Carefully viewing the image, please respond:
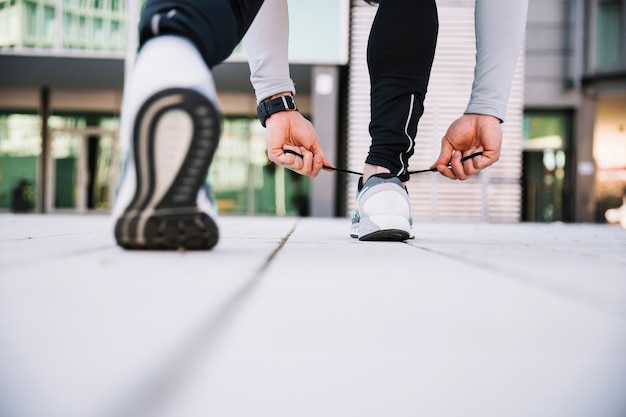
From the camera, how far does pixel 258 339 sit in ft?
1.37

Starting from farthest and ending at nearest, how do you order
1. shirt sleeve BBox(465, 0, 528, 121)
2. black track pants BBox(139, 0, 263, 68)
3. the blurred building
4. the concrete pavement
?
the blurred building → shirt sleeve BBox(465, 0, 528, 121) → black track pants BBox(139, 0, 263, 68) → the concrete pavement

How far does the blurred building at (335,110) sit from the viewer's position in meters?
10.0

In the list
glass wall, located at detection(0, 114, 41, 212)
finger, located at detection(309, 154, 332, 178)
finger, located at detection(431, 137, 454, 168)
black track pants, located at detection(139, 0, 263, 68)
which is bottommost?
finger, located at detection(309, 154, 332, 178)

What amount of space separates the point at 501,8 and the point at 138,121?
102 cm

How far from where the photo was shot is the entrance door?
12508 millimetres

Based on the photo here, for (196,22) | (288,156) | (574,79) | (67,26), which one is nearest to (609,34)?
(574,79)

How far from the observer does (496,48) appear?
149 cm

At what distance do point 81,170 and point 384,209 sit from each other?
12.5 metres

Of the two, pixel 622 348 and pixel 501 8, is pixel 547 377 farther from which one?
pixel 501 8

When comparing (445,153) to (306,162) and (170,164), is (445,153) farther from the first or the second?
(170,164)

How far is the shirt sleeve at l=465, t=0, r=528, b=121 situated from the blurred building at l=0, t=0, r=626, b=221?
318 inches

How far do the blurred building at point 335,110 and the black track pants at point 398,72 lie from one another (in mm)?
7867

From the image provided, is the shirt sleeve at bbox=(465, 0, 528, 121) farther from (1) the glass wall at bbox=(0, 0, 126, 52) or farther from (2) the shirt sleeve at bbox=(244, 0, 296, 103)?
(1) the glass wall at bbox=(0, 0, 126, 52)

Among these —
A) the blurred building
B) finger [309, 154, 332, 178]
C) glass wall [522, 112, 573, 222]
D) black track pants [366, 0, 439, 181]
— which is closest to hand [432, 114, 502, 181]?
black track pants [366, 0, 439, 181]
